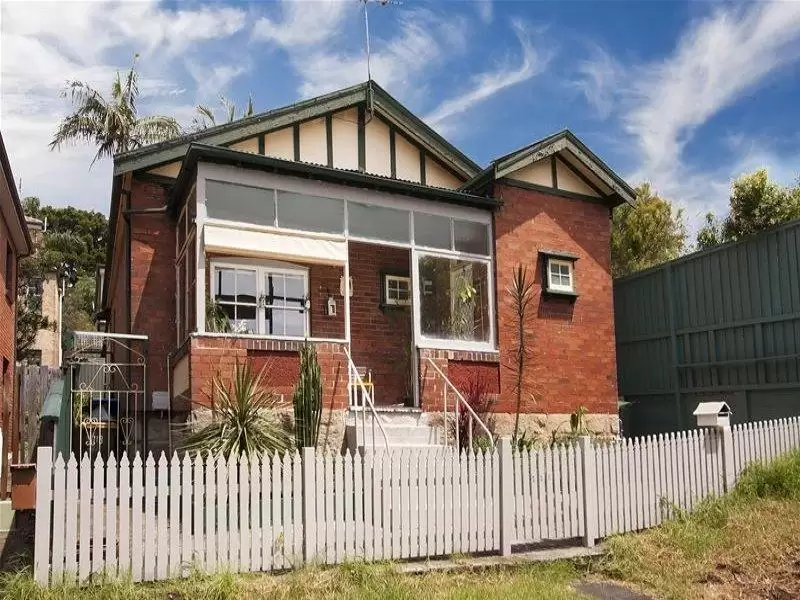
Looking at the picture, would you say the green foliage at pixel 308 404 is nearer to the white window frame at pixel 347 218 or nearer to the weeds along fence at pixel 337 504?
the white window frame at pixel 347 218

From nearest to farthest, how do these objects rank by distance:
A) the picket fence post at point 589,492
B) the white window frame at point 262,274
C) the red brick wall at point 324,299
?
1. the picket fence post at point 589,492
2. the white window frame at point 262,274
3. the red brick wall at point 324,299

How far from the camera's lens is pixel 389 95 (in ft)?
45.6

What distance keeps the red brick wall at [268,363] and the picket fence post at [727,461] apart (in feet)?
15.9

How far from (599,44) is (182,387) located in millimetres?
8427

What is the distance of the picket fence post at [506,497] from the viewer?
26.1 feet

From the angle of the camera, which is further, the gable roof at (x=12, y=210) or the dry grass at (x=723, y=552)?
the gable roof at (x=12, y=210)

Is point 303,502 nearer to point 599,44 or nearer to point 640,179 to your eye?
point 599,44

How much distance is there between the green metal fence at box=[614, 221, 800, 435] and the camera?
13.5 metres

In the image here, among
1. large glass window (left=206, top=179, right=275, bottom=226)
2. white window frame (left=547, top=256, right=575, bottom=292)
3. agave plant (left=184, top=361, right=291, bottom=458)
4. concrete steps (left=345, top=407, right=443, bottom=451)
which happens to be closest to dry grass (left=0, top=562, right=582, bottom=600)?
agave plant (left=184, top=361, right=291, bottom=458)

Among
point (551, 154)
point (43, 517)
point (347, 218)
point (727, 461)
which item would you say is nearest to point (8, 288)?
point (347, 218)

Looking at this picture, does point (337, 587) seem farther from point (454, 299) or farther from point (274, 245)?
point (454, 299)

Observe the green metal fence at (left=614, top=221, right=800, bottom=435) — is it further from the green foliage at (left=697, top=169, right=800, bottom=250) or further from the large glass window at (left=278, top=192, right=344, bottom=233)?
the large glass window at (left=278, top=192, right=344, bottom=233)

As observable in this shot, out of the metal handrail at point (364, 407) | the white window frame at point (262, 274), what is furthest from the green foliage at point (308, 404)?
the white window frame at point (262, 274)

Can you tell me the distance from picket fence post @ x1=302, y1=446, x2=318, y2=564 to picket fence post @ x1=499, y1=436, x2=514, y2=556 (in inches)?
77.5
